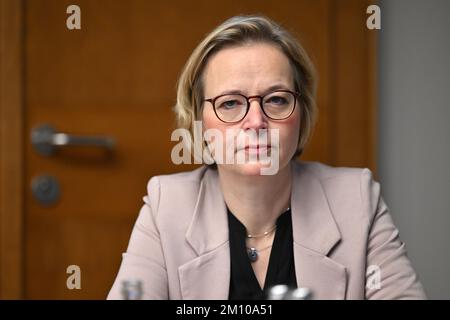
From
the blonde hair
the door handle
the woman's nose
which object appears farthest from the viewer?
the door handle

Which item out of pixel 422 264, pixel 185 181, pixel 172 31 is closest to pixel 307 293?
pixel 185 181

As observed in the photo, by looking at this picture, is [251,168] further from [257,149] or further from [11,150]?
[11,150]

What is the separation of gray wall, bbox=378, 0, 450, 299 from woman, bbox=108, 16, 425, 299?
246 mm

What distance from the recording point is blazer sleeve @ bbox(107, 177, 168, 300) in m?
0.88

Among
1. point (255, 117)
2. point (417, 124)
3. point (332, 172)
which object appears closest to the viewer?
point (255, 117)

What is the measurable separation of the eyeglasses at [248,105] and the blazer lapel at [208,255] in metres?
0.20

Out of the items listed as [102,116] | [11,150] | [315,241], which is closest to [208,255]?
[315,241]

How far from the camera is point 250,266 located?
93 centimetres

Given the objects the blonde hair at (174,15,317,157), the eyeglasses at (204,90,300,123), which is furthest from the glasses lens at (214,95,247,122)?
the blonde hair at (174,15,317,157)

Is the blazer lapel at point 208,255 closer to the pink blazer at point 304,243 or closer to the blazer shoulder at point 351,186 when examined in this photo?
the pink blazer at point 304,243

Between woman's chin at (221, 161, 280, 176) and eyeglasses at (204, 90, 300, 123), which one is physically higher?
eyeglasses at (204, 90, 300, 123)

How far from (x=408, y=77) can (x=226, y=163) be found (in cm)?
54

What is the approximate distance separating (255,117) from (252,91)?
0.05 meters

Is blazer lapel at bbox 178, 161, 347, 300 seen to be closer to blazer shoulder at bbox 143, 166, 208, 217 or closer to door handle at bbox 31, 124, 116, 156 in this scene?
blazer shoulder at bbox 143, 166, 208, 217
